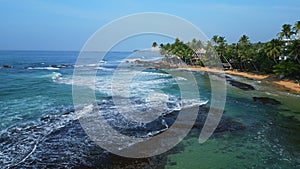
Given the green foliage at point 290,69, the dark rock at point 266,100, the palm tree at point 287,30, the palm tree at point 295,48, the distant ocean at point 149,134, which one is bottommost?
the distant ocean at point 149,134

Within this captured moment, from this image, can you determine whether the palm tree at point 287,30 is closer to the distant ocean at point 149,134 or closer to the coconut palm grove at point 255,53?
the coconut palm grove at point 255,53

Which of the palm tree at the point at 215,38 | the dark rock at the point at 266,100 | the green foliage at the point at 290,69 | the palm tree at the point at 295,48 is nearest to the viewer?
the dark rock at the point at 266,100

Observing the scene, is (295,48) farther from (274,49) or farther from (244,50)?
(244,50)

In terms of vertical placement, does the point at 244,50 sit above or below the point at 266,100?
above

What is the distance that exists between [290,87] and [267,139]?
20589 mm

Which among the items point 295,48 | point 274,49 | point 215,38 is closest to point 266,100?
point 295,48

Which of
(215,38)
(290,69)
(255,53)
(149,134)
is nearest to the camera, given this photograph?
(149,134)

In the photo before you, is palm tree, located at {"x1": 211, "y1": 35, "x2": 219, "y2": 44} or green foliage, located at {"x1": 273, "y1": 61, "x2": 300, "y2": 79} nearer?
green foliage, located at {"x1": 273, "y1": 61, "x2": 300, "y2": 79}

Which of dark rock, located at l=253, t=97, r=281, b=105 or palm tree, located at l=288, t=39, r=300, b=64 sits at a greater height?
palm tree, located at l=288, t=39, r=300, b=64

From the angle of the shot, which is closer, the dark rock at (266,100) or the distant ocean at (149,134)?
the distant ocean at (149,134)

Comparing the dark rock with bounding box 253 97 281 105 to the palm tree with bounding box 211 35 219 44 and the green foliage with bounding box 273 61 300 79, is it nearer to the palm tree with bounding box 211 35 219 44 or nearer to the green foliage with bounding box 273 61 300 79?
the green foliage with bounding box 273 61 300 79

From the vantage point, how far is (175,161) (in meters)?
9.66

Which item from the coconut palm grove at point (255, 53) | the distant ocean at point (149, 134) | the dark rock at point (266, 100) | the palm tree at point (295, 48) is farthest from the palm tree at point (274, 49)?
the distant ocean at point (149, 134)

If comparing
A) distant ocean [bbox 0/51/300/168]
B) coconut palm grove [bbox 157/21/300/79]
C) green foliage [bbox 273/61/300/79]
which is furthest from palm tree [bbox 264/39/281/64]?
distant ocean [bbox 0/51/300/168]
